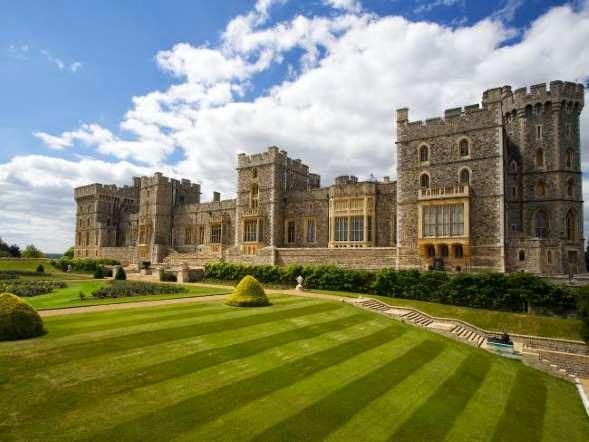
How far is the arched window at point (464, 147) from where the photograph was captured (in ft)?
99.2

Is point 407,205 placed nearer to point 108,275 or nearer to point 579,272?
point 579,272

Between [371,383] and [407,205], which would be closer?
[371,383]

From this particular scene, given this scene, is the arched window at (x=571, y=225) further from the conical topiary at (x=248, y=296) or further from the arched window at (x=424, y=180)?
the conical topiary at (x=248, y=296)

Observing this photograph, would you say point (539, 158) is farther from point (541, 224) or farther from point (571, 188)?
point (541, 224)

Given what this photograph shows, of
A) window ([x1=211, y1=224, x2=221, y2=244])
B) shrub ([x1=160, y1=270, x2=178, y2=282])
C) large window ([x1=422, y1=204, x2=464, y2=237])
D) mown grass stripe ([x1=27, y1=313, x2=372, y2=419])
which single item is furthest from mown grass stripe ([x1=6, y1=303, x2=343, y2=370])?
window ([x1=211, y1=224, x2=221, y2=244])

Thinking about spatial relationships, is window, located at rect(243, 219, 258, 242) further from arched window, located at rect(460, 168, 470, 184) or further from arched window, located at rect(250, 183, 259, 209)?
arched window, located at rect(460, 168, 470, 184)

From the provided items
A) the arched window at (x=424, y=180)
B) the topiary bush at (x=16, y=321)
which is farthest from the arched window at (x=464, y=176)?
the topiary bush at (x=16, y=321)

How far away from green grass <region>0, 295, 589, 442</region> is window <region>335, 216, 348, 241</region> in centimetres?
2206

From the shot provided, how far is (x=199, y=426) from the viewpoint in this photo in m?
7.58

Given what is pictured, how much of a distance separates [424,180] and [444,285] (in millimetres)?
9263

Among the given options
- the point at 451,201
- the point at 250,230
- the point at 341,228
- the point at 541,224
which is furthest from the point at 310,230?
the point at 541,224

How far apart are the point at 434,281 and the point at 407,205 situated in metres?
7.20

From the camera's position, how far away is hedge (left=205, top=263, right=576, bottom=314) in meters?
24.5

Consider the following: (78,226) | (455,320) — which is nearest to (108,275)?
(78,226)
